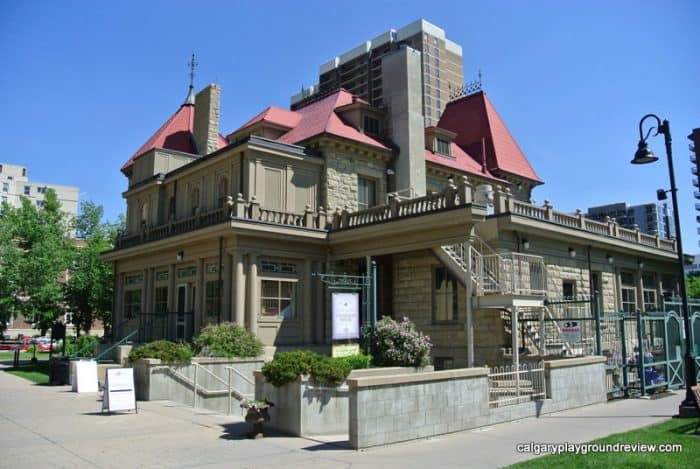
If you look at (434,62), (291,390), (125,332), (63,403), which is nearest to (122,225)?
(125,332)

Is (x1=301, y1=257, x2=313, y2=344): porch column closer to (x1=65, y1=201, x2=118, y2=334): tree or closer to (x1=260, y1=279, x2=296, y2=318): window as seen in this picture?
(x1=260, y1=279, x2=296, y2=318): window

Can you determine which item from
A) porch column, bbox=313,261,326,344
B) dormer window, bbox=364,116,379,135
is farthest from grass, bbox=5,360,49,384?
dormer window, bbox=364,116,379,135

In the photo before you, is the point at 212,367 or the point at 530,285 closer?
the point at 212,367

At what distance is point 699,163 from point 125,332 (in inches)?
1062

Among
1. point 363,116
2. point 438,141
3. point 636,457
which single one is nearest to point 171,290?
point 363,116

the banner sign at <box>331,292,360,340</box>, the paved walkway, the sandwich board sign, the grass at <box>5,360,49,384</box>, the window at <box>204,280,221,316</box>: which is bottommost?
the grass at <box>5,360,49,384</box>

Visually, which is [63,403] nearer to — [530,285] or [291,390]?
[291,390]

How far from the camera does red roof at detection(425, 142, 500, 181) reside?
2994 cm

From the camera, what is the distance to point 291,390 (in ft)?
39.3

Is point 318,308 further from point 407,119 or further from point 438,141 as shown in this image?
point 438,141

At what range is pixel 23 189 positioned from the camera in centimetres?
13000

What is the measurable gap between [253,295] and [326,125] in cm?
840

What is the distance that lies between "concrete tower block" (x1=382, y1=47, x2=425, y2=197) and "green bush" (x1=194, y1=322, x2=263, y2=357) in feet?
34.0

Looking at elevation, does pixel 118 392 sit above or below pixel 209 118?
below
